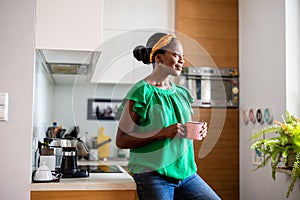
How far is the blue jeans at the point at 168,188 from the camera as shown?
1694mm

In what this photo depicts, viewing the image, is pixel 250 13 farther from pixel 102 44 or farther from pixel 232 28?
pixel 102 44

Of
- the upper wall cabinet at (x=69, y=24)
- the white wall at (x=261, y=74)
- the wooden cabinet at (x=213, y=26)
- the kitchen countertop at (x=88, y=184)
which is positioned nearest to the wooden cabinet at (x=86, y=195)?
the kitchen countertop at (x=88, y=184)

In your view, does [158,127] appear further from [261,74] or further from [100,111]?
[100,111]

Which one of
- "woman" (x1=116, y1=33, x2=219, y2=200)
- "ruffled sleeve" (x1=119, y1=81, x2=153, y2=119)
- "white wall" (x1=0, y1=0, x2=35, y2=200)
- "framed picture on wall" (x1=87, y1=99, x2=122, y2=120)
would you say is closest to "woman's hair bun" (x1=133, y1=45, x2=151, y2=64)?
"woman" (x1=116, y1=33, x2=219, y2=200)

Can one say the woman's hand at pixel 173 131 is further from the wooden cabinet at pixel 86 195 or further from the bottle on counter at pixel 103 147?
the bottle on counter at pixel 103 147

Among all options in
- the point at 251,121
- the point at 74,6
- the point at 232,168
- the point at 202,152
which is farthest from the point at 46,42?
the point at 232,168

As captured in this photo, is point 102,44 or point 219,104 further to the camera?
point 219,104

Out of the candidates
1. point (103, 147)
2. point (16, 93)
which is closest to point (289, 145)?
point (16, 93)

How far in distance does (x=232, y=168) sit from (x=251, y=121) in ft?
1.43

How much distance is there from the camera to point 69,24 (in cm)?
183

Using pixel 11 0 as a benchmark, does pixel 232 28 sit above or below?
above

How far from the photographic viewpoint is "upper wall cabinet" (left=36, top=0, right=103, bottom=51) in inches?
70.5

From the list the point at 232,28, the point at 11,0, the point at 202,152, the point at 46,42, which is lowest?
the point at 202,152

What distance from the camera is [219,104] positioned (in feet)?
7.15
